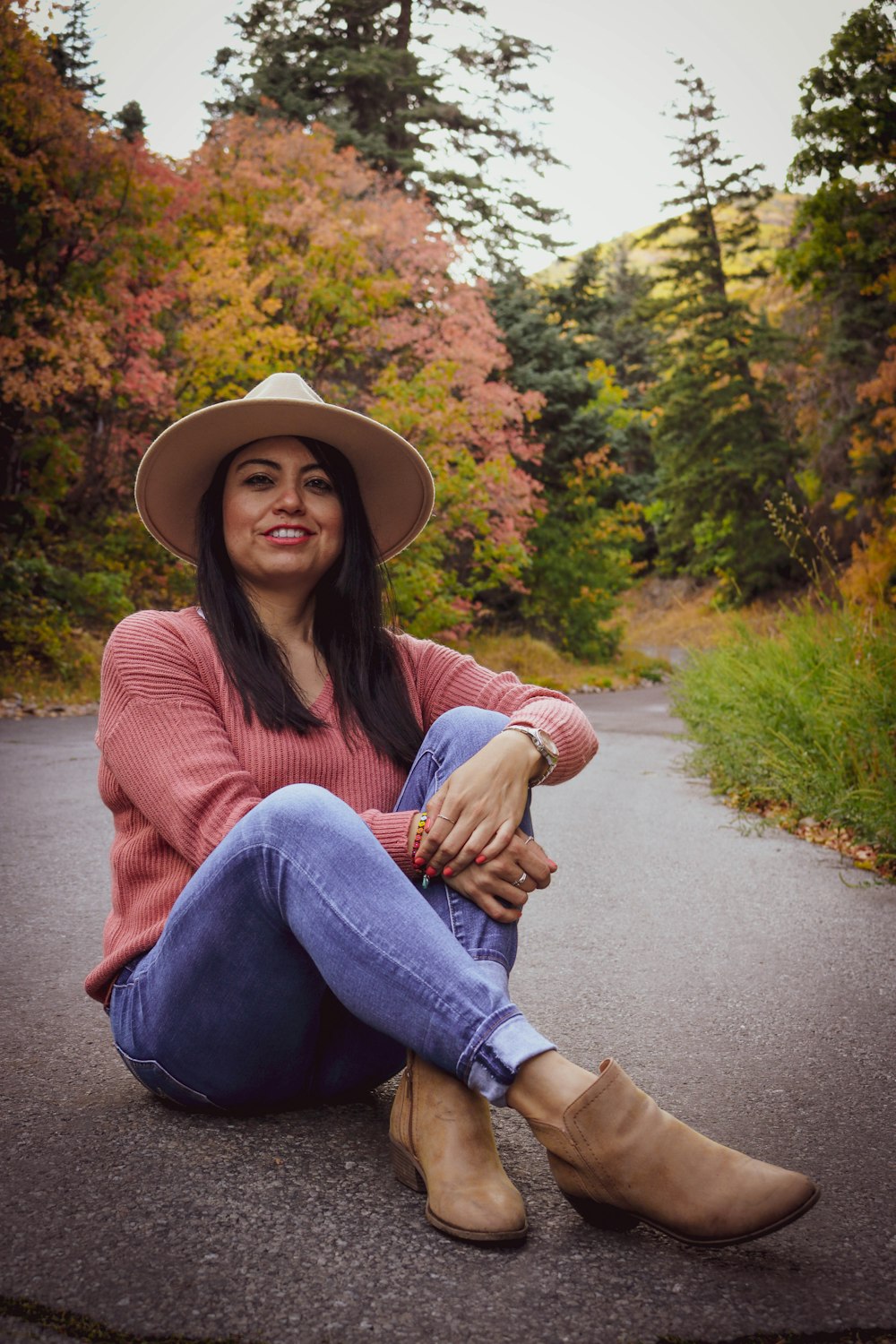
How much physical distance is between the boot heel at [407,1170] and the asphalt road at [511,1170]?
2 cm

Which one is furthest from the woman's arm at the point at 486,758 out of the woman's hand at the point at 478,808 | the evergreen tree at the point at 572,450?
the evergreen tree at the point at 572,450

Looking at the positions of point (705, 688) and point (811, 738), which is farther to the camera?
point (705, 688)

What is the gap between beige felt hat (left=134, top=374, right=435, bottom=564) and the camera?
2.34 metres

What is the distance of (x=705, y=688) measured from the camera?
8.22m

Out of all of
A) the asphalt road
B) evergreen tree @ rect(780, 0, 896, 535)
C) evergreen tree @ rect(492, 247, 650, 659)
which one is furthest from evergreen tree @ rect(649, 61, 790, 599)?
the asphalt road

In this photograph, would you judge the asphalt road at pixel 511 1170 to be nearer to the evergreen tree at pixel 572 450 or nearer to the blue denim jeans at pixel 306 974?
the blue denim jeans at pixel 306 974

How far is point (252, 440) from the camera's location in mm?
2424

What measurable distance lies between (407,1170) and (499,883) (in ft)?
1.65

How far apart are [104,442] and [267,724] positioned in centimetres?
1242

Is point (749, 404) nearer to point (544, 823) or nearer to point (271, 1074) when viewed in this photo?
point (544, 823)

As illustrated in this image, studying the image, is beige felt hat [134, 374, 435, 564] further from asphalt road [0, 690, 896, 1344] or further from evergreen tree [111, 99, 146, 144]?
evergreen tree [111, 99, 146, 144]

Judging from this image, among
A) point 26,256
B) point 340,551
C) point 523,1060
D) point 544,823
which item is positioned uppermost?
point 26,256

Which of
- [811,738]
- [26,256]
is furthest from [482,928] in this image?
[26,256]

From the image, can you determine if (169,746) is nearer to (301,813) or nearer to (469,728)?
(301,813)
